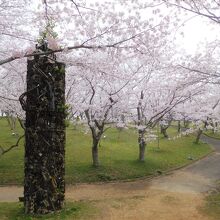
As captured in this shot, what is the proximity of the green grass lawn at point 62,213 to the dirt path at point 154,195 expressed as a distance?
1.16 feet

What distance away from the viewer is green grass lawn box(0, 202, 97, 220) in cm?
927

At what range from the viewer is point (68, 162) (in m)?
20.1

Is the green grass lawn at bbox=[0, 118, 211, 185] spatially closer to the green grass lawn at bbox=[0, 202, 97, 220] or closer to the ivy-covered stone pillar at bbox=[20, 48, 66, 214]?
the green grass lawn at bbox=[0, 202, 97, 220]

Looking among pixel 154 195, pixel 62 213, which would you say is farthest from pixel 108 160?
pixel 62 213

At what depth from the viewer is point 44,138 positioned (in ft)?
30.9

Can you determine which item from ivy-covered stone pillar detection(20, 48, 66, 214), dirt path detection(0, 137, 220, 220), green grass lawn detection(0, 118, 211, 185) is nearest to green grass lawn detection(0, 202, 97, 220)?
ivy-covered stone pillar detection(20, 48, 66, 214)

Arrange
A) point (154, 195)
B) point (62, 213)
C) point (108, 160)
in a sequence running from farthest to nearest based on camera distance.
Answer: point (108, 160) < point (154, 195) < point (62, 213)

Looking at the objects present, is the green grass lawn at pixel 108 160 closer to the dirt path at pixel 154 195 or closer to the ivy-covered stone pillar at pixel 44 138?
the dirt path at pixel 154 195

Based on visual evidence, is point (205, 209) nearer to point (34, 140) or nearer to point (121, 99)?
point (34, 140)

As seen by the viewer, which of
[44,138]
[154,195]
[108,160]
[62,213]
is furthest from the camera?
[108,160]

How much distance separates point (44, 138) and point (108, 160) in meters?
12.0

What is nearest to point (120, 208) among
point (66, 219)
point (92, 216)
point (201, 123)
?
point (92, 216)

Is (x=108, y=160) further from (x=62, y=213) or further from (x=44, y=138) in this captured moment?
(x=44, y=138)

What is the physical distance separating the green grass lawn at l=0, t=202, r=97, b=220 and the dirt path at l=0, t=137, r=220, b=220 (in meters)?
0.35
